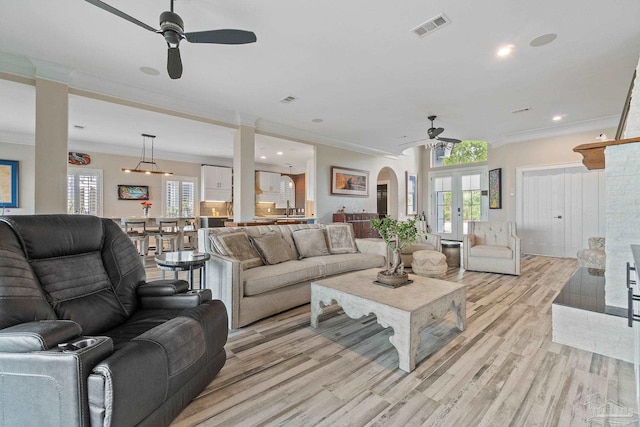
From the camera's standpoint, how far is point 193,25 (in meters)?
2.76

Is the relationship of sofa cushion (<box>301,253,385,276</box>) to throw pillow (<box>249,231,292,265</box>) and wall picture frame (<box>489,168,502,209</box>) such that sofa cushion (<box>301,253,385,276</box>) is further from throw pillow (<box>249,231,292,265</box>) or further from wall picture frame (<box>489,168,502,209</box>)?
wall picture frame (<box>489,168,502,209</box>)

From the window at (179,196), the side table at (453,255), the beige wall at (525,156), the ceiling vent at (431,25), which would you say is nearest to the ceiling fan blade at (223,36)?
the ceiling vent at (431,25)

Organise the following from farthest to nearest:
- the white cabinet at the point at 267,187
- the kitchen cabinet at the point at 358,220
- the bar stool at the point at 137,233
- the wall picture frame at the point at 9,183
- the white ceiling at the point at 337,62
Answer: the white cabinet at the point at 267,187
the kitchen cabinet at the point at 358,220
the wall picture frame at the point at 9,183
the bar stool at the point at 137,233
the white ceiling at the point at 337,62

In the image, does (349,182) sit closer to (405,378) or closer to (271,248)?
(271,248)

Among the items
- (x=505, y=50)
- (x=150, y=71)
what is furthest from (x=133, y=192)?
(x=505, y=50)

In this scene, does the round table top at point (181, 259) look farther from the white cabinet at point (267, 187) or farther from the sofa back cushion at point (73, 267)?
the white cabinet at point (267, 187)

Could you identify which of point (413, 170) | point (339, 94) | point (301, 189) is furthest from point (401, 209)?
point (339, 94)

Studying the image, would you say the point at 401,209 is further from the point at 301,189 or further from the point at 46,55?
the point at 46,55

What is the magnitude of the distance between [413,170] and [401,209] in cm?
154

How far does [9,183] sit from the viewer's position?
6109mm

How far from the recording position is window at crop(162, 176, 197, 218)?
8164 millimetres

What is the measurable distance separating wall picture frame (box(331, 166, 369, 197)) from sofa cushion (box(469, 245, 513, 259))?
11.3ft

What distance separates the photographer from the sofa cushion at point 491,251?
4676 millimetres

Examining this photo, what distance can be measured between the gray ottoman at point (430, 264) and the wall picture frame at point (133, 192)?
729cm
